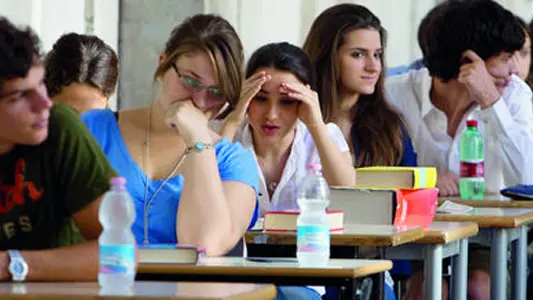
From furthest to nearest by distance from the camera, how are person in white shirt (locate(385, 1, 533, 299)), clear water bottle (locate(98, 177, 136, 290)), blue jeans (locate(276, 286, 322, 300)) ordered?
person in white shirt (locate(385, 1, 533, 299))
blue jeans (locate(276, 286, 322, 300))
clear water bottle (locate(98, 177, 136, 290))

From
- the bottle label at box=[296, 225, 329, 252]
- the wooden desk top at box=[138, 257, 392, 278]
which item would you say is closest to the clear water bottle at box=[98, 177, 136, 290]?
the wooden desk top at box=[138, 257, 392, 278]

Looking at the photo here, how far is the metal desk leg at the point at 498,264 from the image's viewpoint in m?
4.26

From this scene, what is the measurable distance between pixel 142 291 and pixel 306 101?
2105 mm

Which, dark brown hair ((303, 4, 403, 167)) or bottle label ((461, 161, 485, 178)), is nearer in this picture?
dark brown hair ((303, 4, 403, 167))

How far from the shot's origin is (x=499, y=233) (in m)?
4.24

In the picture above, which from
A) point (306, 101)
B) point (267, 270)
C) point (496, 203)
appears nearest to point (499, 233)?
point (496, 203)

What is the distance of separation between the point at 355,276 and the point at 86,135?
2.16 feet

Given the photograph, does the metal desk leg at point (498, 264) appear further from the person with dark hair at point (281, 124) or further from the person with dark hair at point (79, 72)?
the person with dark hair at point (79, 72)

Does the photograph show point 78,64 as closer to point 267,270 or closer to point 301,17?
point 267,270

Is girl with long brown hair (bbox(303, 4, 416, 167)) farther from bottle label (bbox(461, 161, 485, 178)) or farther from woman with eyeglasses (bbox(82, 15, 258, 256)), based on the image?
woman with eyeglasses (bbox(82, 15, 258, 256))

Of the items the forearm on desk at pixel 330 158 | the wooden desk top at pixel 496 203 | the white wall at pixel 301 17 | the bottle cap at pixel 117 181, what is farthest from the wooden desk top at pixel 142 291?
the white wall at pixel 301 17

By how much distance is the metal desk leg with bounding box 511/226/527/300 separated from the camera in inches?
181

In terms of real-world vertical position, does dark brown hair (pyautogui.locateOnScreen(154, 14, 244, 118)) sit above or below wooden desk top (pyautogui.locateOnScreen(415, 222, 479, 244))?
above

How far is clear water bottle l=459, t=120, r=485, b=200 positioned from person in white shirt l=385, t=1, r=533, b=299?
0.52ft
